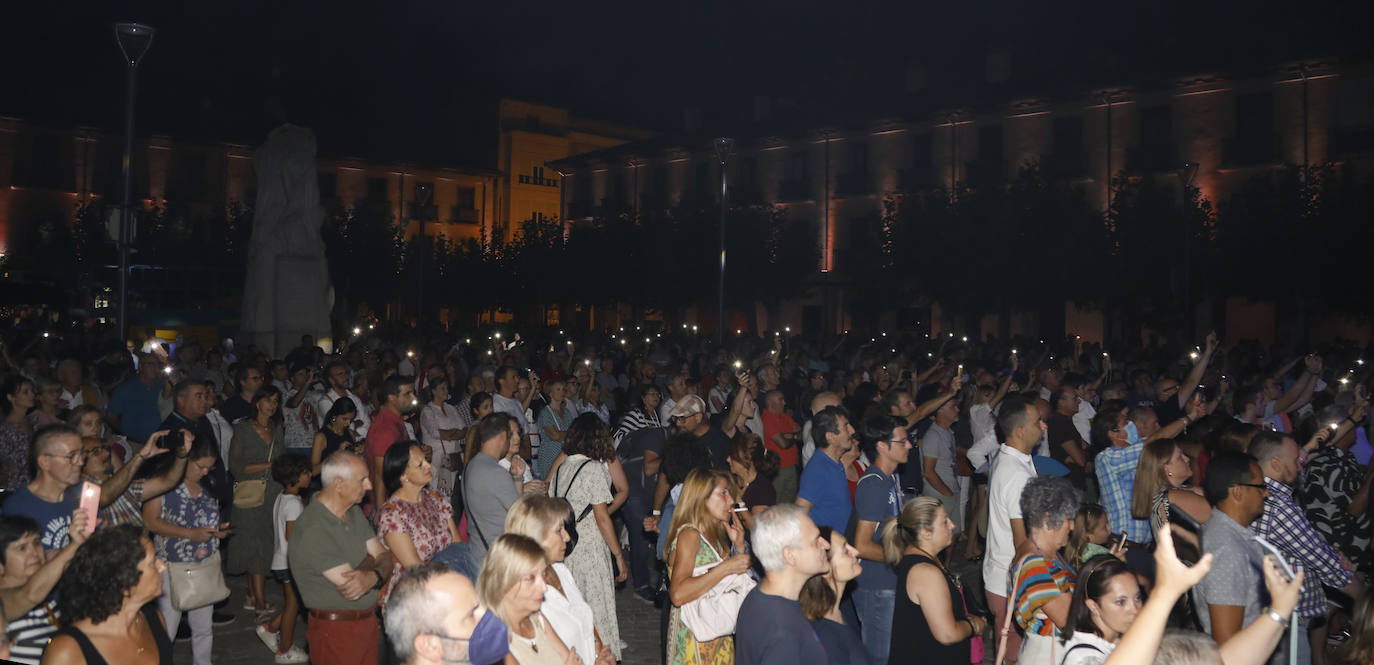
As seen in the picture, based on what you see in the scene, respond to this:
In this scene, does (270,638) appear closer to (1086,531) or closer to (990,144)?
(1086,531)

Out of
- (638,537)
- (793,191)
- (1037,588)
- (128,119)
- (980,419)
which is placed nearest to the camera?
(1037,588)

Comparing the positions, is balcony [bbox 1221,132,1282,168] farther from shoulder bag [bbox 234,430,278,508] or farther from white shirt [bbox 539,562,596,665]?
white shirt [bbox 539,562,596,665]

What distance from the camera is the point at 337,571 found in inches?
207

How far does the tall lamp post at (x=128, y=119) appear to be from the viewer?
12.3 m

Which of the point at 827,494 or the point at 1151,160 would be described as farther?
the point at 1151,160

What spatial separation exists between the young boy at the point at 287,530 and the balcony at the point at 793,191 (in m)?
41.8

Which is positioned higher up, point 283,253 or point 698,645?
point 283,253

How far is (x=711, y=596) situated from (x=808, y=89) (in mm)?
52633

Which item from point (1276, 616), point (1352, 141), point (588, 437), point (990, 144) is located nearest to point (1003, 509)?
point (588, 437)

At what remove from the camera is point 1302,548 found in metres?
5.52

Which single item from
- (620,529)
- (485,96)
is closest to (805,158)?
(485,96)

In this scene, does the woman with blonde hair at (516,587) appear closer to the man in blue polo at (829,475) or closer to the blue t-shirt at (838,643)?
the blue t-shirt at (838,643)

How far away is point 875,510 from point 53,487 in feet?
13.9

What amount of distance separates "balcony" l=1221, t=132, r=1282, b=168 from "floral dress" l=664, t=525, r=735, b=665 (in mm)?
36472
